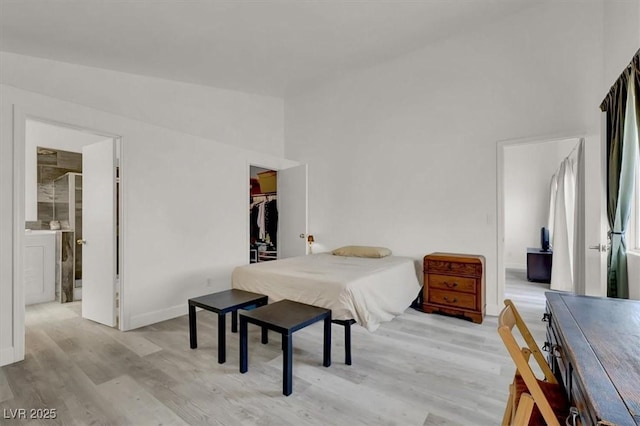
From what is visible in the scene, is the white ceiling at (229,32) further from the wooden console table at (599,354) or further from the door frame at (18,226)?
the wooden console table at (599,354)

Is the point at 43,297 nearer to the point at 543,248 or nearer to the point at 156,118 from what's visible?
the point at 156,118

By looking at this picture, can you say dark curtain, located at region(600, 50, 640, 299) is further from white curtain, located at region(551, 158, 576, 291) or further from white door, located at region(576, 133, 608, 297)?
white curtain, located at region(551, 158, 576, 291)

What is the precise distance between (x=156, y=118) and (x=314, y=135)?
2.50 meters

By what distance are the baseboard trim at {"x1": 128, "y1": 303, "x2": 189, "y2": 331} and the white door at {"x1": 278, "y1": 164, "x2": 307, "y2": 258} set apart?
1811 millimetres

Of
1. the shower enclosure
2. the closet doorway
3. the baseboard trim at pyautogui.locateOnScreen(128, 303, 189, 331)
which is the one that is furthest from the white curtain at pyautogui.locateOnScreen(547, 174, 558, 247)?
the shower enclosure

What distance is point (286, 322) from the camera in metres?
2.08

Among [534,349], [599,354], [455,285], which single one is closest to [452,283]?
[455,285]

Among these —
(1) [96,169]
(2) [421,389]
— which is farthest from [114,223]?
(2) [421,389]

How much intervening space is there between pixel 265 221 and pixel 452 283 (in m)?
3.35

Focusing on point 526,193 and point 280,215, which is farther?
point 526,193

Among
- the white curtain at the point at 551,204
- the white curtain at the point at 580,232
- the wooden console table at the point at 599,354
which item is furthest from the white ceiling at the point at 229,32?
the white curtain at the point at 551,204

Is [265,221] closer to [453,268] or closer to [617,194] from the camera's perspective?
[453,268]

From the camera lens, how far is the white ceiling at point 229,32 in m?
2.50

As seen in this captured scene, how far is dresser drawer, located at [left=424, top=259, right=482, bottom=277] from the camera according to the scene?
3.35 meters
